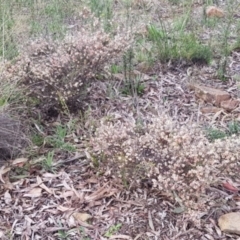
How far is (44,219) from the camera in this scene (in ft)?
8.23

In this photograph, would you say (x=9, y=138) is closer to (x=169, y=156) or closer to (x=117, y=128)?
(x=117, y=128)

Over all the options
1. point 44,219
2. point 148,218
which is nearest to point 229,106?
point 148,218

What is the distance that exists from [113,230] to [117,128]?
536 mm

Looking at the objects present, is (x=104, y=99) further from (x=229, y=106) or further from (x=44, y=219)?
(x=44, y=219)

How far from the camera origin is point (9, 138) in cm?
288

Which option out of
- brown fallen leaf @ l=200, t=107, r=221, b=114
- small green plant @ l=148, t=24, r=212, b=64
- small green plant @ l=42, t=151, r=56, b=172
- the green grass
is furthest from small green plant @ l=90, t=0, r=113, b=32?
small green plant @ l=42, t=151, r=56, b=172

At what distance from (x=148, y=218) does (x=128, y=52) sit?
5.21 feet

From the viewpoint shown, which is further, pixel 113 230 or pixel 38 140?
pixel 38 140

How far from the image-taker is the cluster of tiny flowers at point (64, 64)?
316 centimetres

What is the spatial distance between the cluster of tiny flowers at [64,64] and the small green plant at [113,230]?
0.97 meters

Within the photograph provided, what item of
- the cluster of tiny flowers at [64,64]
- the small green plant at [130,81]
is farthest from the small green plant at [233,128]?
the cluster of tiny flowers at [64,64]

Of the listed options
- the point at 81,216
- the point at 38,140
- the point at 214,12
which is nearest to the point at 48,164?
the point at 38,140

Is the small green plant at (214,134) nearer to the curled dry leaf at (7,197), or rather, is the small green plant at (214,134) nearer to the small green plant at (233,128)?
the small green plant at (233,128)

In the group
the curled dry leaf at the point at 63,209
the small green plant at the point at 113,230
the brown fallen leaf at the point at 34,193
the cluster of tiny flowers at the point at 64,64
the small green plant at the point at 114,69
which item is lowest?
the small green plant at the point at 113,230
